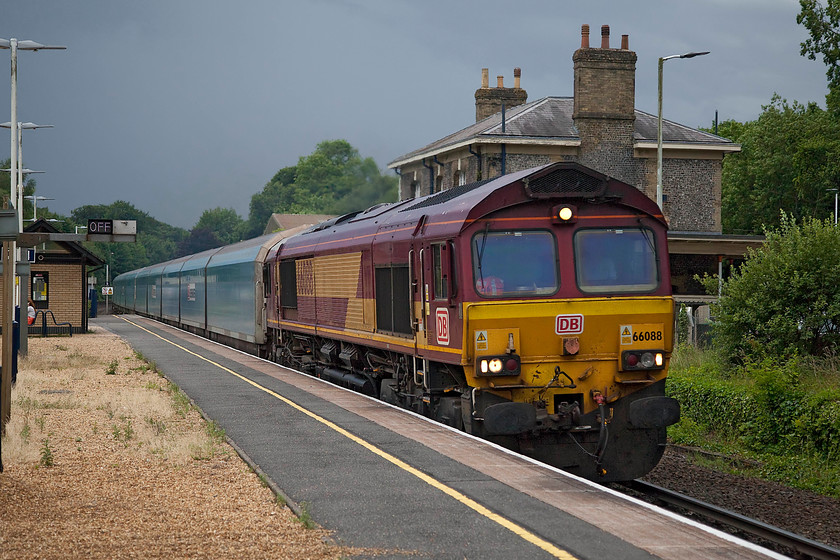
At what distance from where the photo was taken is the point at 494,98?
151ft

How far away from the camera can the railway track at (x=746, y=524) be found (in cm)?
908

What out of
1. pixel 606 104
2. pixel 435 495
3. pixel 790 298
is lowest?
pixel 435 495

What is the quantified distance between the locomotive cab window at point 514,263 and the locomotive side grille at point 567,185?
50 centimetres

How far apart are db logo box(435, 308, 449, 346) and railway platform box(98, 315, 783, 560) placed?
117 cm

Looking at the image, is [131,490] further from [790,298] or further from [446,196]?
[790,298]

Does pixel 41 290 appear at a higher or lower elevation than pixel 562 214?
lower

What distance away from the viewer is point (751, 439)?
15.5 m

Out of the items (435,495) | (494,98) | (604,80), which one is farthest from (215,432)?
(494,98)

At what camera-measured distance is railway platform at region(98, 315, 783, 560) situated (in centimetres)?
729

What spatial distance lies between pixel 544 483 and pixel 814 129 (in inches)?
1378

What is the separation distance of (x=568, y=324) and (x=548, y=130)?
28258 mm

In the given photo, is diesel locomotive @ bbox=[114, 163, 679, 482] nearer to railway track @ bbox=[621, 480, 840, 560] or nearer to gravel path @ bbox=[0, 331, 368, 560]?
railway track @ bbox=[621, 480, 840, 560]

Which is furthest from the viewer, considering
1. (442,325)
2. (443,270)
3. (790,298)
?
(790,298)

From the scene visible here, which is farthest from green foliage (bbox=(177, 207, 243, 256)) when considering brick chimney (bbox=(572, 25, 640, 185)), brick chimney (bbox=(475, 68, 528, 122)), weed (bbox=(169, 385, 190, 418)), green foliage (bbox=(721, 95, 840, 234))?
weed (bbox=(169, 385, 190, 418))
